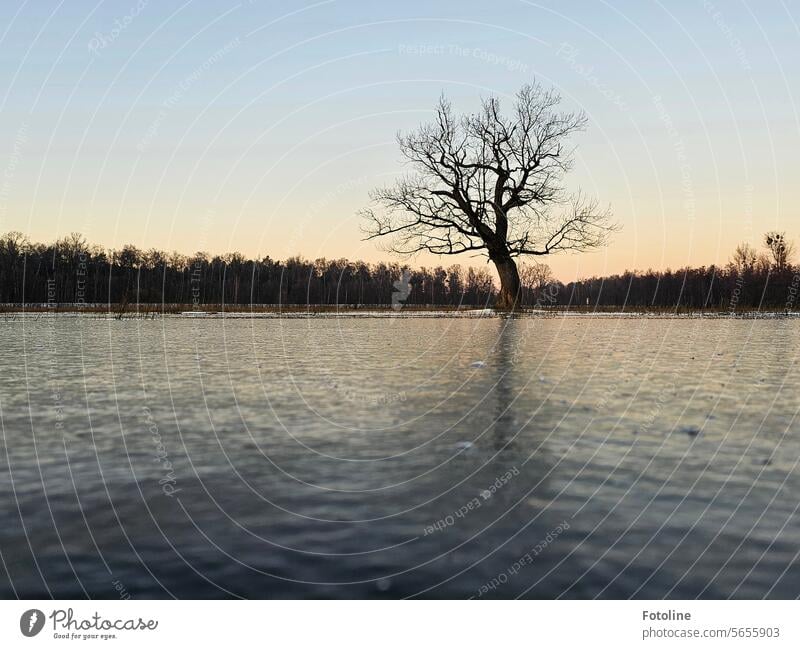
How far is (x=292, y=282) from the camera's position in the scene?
464 ft

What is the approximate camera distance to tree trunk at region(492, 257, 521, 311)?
150ft

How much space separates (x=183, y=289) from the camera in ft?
429

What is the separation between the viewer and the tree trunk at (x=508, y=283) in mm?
45750

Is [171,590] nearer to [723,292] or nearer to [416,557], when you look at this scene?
[416,557]

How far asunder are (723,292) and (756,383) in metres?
115
